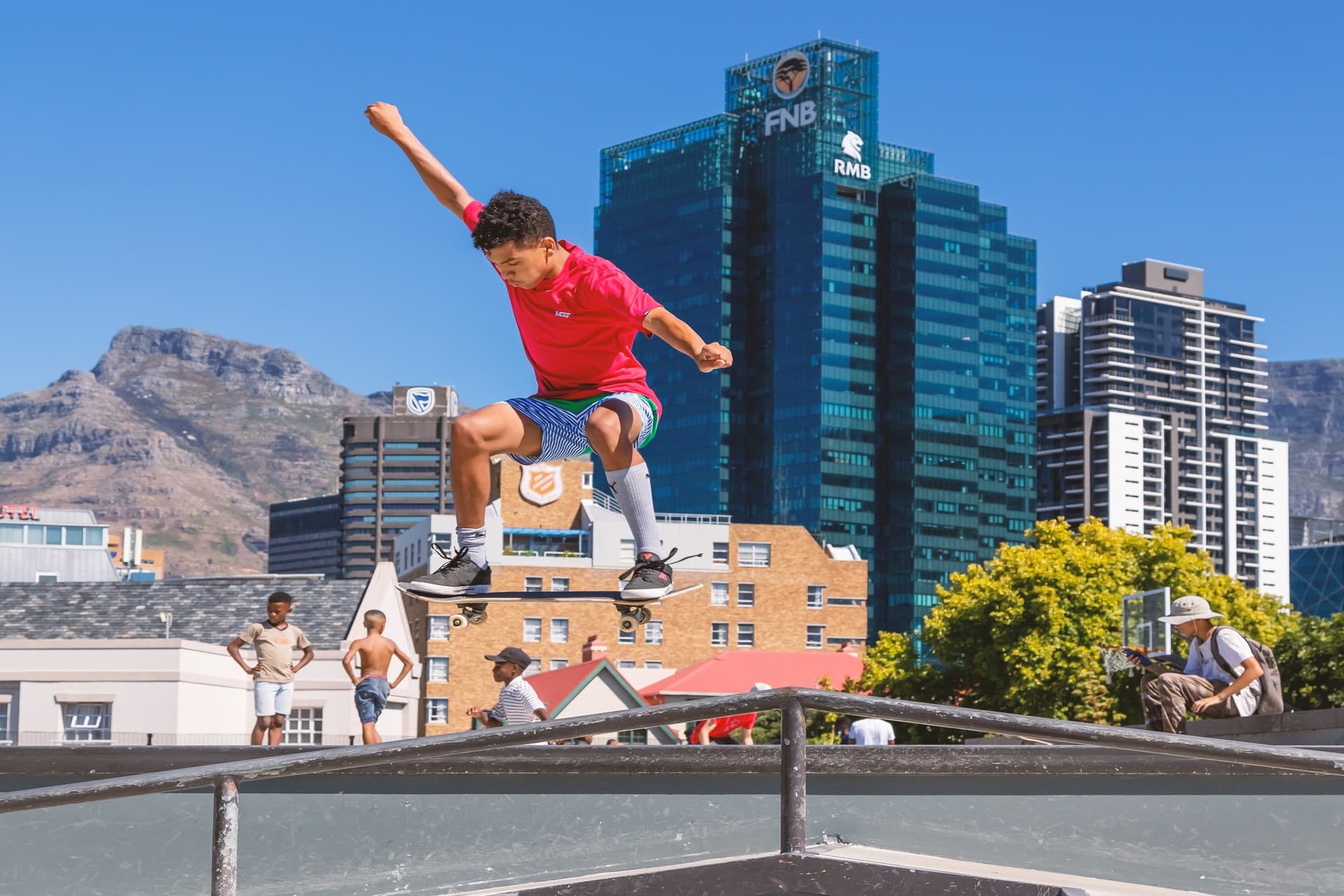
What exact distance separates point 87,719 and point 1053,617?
29554 mm

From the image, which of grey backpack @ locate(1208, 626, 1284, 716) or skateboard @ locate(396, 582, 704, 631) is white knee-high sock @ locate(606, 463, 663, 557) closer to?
skateboard @ locate(396, 582, 704, 631)

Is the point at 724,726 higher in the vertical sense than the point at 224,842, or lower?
lower

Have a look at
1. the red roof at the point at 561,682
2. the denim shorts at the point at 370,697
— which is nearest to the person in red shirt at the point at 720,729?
the denim shorts at the point at 370,697

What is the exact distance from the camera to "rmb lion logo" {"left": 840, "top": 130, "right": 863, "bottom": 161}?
171625 mm

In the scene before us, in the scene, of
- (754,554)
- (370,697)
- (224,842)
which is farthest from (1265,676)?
(754,554)

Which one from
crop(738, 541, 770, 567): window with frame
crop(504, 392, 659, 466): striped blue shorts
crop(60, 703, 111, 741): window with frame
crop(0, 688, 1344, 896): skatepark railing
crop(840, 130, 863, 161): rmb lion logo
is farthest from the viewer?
crop(840, 130, 863, 161): rmb lion logo

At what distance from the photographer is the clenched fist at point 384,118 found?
8930 millimetres

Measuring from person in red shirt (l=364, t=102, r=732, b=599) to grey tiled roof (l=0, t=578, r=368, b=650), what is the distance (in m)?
44.9

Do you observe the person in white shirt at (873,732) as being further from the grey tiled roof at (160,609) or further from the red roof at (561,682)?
the grey tiled roof at (160,609)

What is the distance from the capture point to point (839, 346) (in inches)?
6580

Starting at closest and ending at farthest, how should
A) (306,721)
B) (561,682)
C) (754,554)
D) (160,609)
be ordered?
(306,721) < (160,609) < (561,682) < (754,554)

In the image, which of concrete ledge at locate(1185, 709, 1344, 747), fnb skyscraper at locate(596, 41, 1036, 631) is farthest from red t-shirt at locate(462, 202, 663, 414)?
fnb skyscraper at locate(596, 41, 1036, 631)

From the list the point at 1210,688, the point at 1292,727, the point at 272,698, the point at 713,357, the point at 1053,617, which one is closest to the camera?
the point at 713,357

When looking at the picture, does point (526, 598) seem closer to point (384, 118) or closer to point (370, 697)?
point (384, 118)
